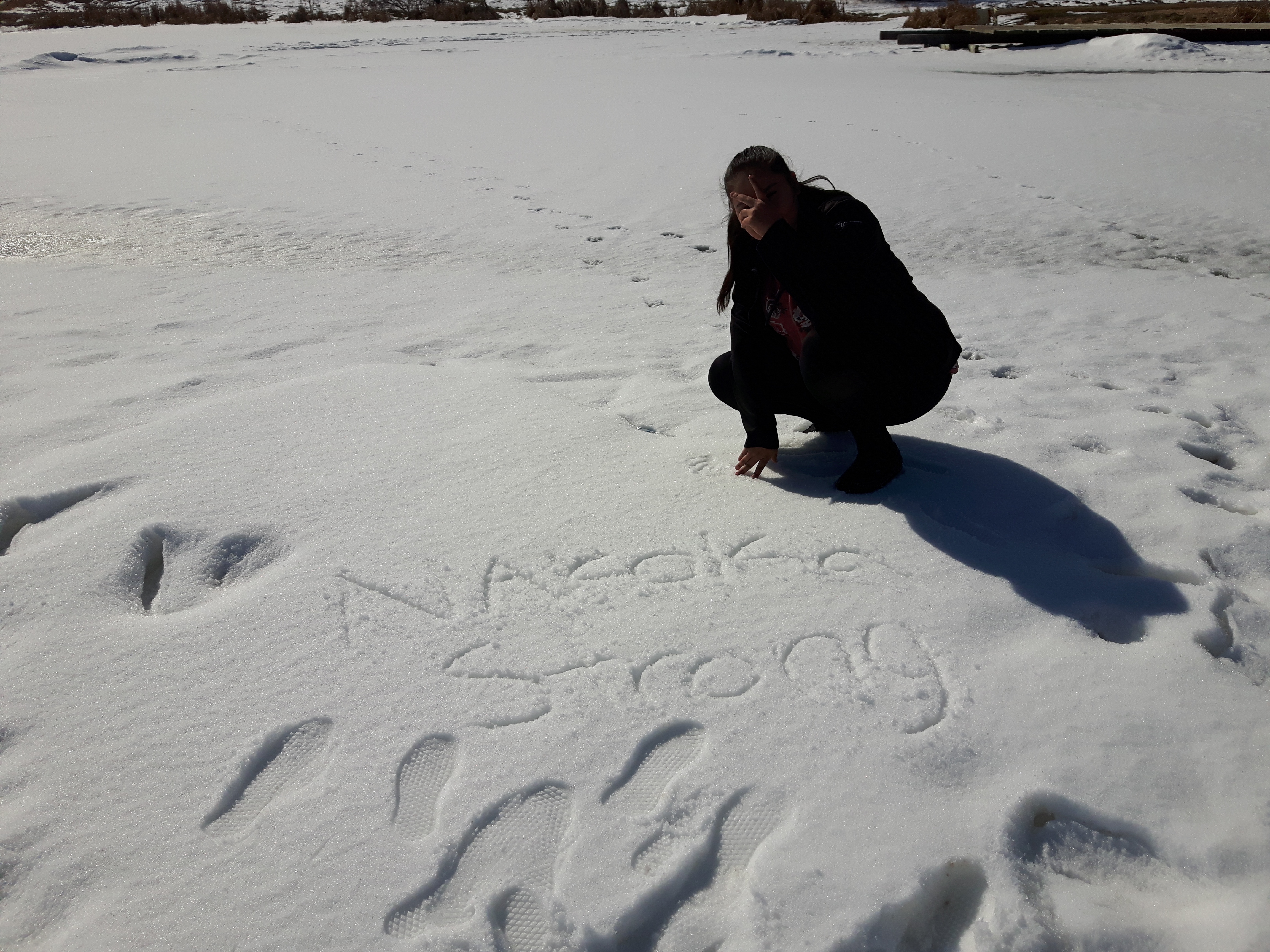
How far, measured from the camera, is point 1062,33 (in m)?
10.5

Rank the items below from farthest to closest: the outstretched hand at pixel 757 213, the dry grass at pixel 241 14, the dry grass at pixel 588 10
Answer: the dry grass at pixel 588 10 < the dry grass at pixel 241 14 < the outstretched hand at pixel 757 213

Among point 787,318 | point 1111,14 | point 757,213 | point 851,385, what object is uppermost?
point 1111,14

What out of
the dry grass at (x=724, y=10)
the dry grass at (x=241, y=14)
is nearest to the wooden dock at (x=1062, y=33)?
the dry grass at (x=724, y=10)

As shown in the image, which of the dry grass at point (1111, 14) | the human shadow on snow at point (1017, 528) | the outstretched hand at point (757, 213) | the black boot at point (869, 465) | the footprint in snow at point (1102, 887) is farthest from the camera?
the dry grass at point (1111, 14)

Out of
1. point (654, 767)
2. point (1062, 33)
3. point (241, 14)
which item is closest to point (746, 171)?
point (654, 767)

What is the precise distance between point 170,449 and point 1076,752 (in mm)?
2191

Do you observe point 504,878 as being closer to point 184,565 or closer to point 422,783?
point 422,783

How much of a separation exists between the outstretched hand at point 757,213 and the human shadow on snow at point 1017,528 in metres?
→ 0.64

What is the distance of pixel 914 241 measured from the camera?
4.27 metres

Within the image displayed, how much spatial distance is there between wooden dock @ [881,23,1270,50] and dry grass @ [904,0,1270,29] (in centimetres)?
56

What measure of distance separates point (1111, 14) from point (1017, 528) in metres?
14.8

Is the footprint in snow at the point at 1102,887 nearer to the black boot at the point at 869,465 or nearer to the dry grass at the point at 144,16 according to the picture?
the black boot at the point at 869,465

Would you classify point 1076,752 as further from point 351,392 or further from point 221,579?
point 351,392

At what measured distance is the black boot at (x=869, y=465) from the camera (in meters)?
2.00
